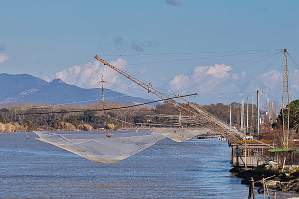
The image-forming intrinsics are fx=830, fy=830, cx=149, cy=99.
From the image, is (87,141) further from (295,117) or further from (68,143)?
(295,117)

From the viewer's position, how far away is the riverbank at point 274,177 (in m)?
50.8

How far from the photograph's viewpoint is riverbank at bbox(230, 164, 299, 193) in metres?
50.8

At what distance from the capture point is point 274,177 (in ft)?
180

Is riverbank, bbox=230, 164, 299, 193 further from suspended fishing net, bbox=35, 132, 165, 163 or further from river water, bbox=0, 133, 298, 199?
suspended fishing net, bbox=35, 132, 165, 163

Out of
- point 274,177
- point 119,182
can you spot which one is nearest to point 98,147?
point 119,182

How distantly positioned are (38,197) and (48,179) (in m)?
14.7

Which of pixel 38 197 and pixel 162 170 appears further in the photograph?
pixel 162 170

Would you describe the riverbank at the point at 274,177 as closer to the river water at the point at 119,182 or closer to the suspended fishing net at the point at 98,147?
the river water at the point at 119,182

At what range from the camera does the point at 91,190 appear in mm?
54562

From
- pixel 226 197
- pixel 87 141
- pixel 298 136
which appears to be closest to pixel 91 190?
pixel 87 141

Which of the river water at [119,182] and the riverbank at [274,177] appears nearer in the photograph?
the riverbank at [274,177]

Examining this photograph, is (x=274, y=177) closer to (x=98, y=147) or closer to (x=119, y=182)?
(x=98, y=147)

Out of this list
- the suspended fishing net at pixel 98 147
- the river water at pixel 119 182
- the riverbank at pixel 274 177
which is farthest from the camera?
the river water at pixel 119 182

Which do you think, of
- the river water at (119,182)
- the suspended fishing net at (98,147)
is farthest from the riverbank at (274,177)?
the suspended fishing net at (98,147)
